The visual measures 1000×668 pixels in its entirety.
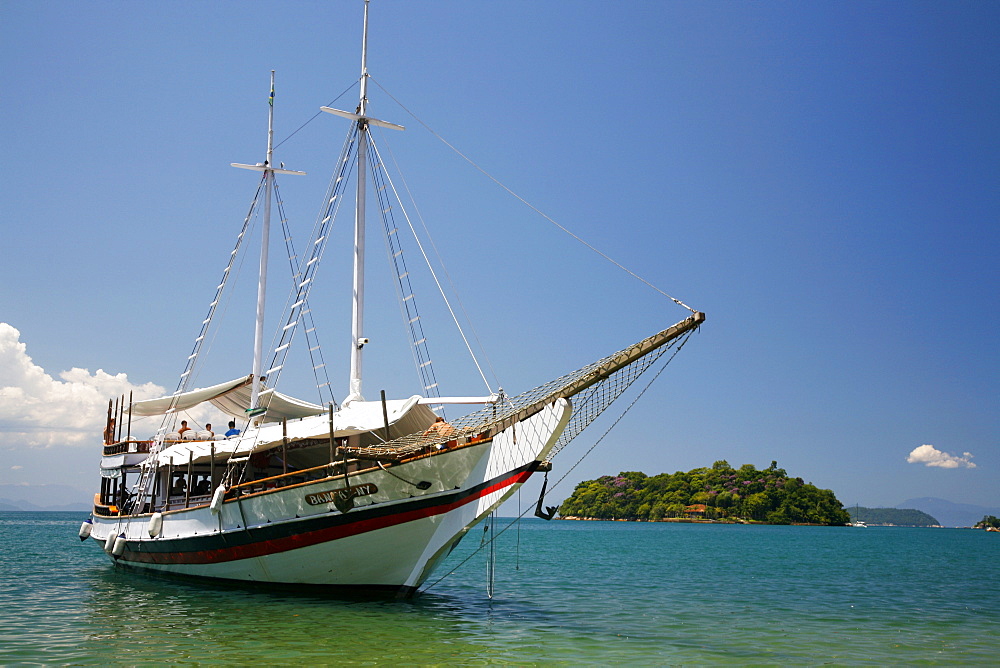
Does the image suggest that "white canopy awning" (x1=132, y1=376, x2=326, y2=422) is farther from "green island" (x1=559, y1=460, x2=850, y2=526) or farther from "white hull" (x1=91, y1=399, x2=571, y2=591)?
"green island" (x1=559, y1=460, x2=850, y2=526)

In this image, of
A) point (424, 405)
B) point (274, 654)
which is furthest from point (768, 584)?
point (274, 654)

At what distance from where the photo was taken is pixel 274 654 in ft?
42.4

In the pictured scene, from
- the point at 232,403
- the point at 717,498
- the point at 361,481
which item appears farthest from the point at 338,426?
the point at 717,498

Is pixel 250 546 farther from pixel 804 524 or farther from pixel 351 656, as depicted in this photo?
pixel 804 524

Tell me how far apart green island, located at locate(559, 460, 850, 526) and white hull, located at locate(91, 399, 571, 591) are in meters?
130

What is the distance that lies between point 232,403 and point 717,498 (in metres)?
124

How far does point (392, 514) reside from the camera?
17875 millimetres

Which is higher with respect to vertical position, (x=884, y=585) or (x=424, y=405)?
(x=424, y=405)

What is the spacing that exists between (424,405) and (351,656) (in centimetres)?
820

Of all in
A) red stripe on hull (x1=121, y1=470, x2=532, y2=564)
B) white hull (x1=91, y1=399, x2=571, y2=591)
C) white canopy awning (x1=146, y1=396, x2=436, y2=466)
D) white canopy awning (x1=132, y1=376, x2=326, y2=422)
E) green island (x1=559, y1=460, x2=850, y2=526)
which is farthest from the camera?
green island (x1=559, y1=460, x2=850, y2=526)

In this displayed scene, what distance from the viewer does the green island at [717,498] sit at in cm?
13938

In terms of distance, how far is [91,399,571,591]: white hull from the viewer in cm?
1775

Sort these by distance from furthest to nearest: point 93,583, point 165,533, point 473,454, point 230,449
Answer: point 93,583, point 165,533, point 230,449, point 473,454

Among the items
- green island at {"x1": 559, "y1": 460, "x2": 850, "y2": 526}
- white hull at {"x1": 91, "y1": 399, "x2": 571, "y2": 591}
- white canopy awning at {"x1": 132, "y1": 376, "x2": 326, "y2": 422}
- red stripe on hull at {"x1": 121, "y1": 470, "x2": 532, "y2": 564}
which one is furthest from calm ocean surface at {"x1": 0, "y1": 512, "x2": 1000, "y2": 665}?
green island at {"x1": 559, "y1": 460, "x2": 850, "y2": 526}
